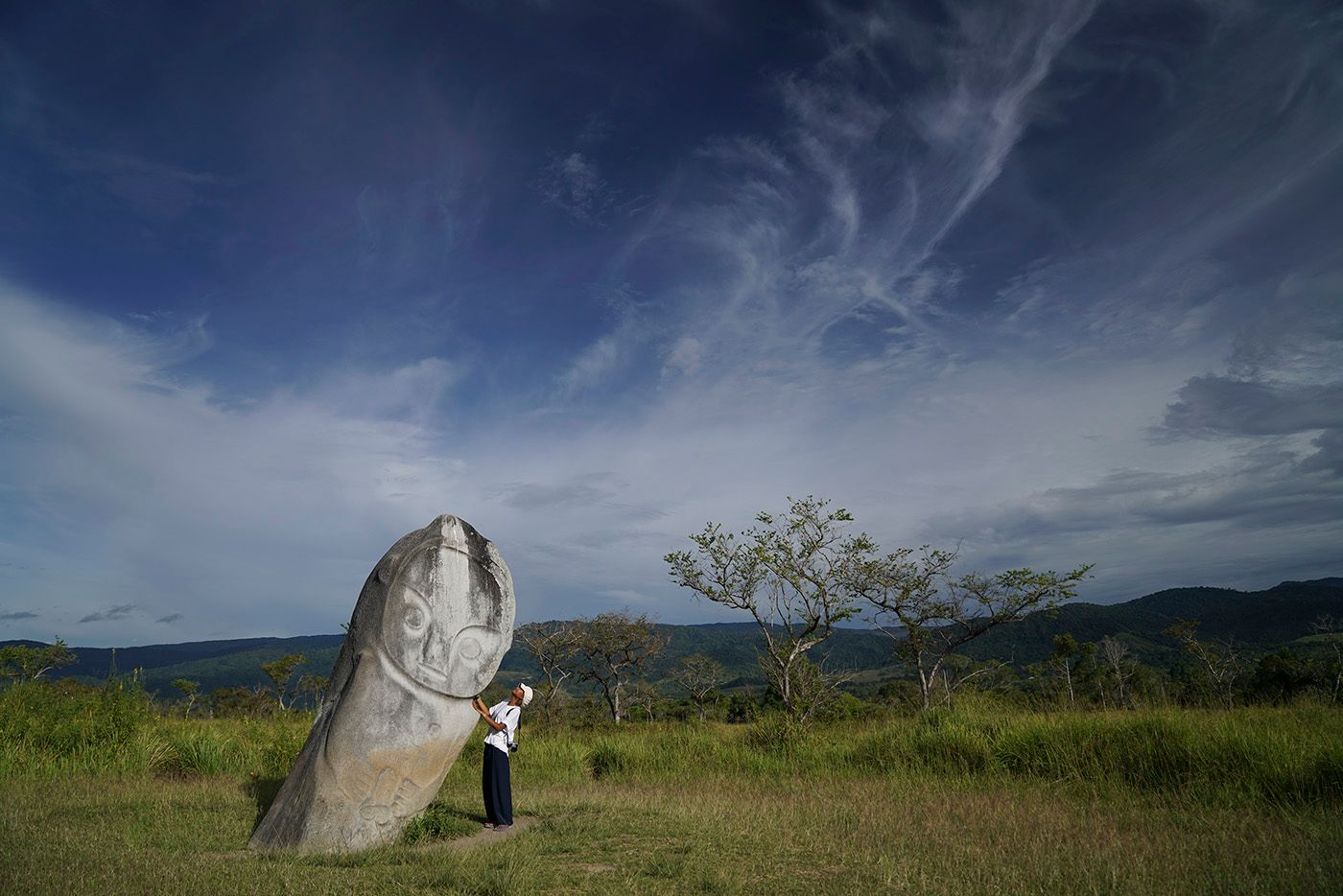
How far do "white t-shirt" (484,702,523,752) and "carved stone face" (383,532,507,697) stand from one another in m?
0.81

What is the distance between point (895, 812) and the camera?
26.5 ft

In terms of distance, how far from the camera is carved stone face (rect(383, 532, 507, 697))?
7359mm

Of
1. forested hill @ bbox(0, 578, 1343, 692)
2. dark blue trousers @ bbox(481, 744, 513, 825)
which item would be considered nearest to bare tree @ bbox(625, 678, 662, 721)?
forested hill @ bbox(0, 578, 1343, 692)

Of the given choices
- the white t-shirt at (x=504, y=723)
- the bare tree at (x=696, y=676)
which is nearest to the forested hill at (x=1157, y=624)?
the bare tree at (x=696, y=676)

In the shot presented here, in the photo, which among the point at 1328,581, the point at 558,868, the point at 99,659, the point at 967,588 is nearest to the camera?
the point at 558,868

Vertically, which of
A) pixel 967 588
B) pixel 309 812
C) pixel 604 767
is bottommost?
pixel 604 767

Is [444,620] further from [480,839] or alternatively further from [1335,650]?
[1335,650]

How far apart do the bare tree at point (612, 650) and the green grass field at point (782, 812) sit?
2082 centimetres

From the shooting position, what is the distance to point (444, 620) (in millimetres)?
7562

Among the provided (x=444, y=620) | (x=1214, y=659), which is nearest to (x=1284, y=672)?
(x=1214, y=659)

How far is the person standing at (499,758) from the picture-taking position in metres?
7.78

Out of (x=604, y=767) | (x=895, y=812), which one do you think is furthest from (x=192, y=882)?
(x=604, y=767)

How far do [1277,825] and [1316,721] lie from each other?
4.07m

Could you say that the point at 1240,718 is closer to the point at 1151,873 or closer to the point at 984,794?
the point at 984,794
